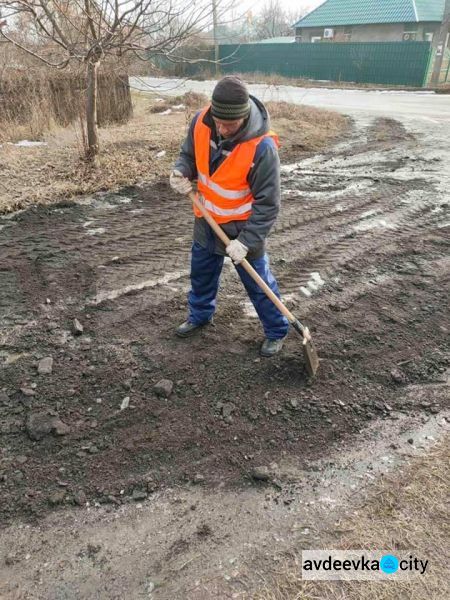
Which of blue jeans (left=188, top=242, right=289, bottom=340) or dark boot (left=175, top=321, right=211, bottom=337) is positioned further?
dark boot (left=175, top=321, right=211, bottom=337)

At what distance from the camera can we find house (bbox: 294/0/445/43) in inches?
1089

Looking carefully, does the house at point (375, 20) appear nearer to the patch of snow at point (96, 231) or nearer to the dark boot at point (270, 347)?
the patch of snow at point (96, 231)

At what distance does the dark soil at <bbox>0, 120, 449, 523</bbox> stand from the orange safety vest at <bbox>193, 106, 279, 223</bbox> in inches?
39.4

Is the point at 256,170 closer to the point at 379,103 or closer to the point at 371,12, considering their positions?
the point at 379,103

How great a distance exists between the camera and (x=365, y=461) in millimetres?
2494

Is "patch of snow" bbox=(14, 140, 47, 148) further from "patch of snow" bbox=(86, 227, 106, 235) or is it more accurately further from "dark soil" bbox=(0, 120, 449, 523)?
"patch of snow" bbox=(86, 227, 106, 235)

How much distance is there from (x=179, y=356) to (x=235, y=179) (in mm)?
1266

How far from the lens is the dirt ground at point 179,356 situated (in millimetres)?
2436

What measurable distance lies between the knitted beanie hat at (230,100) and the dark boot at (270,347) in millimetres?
1493

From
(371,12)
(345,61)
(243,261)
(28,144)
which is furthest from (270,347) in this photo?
(371,12)

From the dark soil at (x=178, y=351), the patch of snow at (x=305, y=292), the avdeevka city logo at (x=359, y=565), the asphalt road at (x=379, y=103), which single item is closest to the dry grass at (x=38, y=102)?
the asphalt road at (x=379, y=103)

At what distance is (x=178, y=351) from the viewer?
3.20m

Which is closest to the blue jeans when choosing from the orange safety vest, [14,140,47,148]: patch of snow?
the orange safety vest

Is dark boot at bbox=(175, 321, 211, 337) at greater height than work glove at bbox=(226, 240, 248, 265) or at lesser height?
lesser
